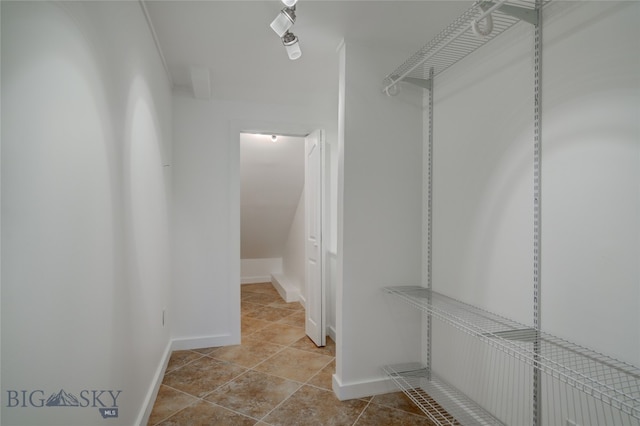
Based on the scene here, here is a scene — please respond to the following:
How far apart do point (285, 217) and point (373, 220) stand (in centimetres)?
298

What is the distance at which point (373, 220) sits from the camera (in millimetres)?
2254

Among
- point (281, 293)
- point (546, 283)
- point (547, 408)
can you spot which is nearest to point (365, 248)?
point (546, 283)

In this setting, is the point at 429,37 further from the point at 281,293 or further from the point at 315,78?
the point at 281,293

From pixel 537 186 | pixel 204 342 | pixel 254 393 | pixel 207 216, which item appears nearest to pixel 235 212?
pixel 207 216

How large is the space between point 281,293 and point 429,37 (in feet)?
12.9

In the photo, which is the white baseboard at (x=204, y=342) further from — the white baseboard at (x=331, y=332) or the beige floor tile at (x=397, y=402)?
the beige floor tile at (x=397, y=402)

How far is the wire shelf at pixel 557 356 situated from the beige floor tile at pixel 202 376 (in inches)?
61.5

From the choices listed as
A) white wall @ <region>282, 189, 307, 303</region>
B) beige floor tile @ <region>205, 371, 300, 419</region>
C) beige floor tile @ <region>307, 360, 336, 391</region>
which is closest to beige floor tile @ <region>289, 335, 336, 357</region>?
beige floor tile @ <region>307, 360, 336, 391</region>

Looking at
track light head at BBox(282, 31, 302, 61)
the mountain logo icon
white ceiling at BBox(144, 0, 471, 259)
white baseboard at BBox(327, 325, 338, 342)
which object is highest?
white ceiling at BBox(144, 0, 471, 259)

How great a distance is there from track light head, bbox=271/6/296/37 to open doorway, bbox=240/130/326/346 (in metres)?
1.40

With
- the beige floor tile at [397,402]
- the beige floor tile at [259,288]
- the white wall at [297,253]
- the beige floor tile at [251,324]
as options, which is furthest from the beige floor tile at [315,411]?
the beige floor tile at [259,288]

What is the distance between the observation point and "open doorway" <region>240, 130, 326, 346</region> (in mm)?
3180

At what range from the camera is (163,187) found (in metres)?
2.52

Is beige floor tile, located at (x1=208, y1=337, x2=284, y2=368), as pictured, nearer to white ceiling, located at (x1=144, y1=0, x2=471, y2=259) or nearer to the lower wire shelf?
the lower wire shelf
